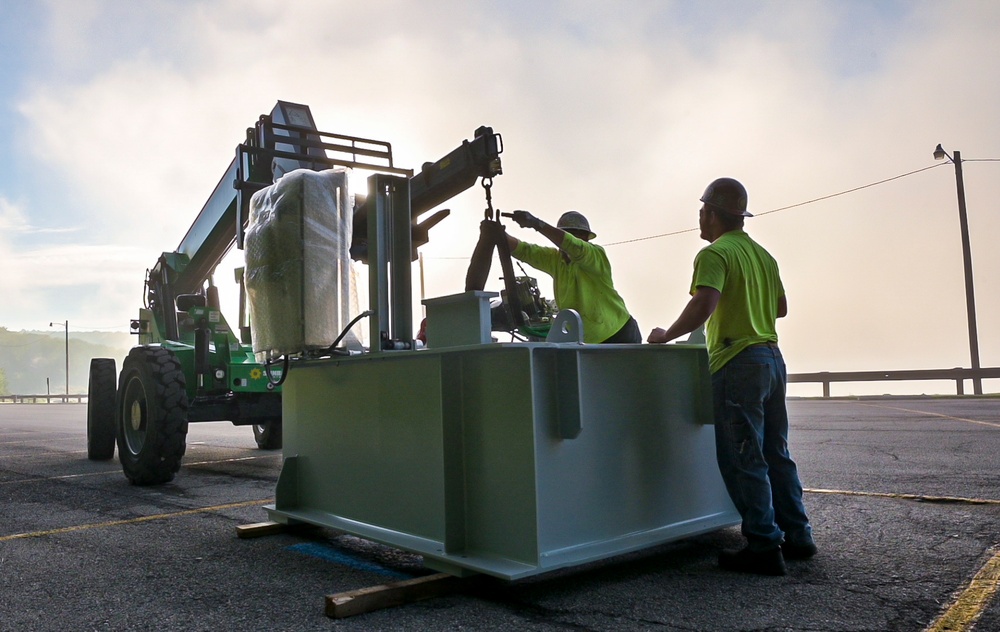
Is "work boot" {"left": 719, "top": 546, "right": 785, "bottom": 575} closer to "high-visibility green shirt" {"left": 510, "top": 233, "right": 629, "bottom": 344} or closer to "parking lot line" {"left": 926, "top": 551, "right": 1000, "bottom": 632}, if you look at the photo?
"parking lot line" {"left": 926, "top": 551, "right": 1000, "bottom": 632}

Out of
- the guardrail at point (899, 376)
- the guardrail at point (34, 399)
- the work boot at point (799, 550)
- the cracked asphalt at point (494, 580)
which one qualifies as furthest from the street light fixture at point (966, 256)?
the guardrail at point (34, 399)

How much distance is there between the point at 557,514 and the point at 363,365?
4.59 ft

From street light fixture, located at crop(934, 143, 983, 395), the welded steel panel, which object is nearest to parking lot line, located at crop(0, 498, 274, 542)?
the welded steel panel

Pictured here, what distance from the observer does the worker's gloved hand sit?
4656 millimetres

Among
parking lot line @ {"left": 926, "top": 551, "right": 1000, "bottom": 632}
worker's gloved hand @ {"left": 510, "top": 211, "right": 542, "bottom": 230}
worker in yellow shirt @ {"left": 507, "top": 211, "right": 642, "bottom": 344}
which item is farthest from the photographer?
worker in yellow shirt @ {"left": 507, "top": 211, "right": 642, "bottom": 344}

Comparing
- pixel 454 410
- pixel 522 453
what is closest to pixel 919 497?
pixel 522 453

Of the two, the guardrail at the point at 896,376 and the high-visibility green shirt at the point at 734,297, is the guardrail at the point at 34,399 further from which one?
the high-visibility green shirt at the point at 734,297

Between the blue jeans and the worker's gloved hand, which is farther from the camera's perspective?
the worker's gloved hand

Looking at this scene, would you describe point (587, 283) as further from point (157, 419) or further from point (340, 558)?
point (157, 419)

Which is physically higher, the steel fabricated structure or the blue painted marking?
the steel fabricated structure

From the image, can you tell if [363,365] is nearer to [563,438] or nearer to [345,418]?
[345,418]

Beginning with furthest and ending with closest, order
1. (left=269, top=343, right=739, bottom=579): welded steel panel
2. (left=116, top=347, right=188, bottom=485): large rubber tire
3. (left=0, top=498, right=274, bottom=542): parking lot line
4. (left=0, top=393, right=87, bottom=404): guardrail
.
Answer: (left=0, top=393, right=87, bottom=404): guardrail → (left=116, top=347, right=188, bottom=485): large rubber tire → (left=0, top=498, right=274, bottom=542): parking lot line → (left=269, top=343, right=739, bottom=579): welded steel panel

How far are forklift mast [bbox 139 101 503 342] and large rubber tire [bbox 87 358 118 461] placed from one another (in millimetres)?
735

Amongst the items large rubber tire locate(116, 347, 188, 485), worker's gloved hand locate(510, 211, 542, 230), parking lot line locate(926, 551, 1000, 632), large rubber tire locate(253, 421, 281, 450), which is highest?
worker's gloved hand locate(510, 211, 542, 230)
